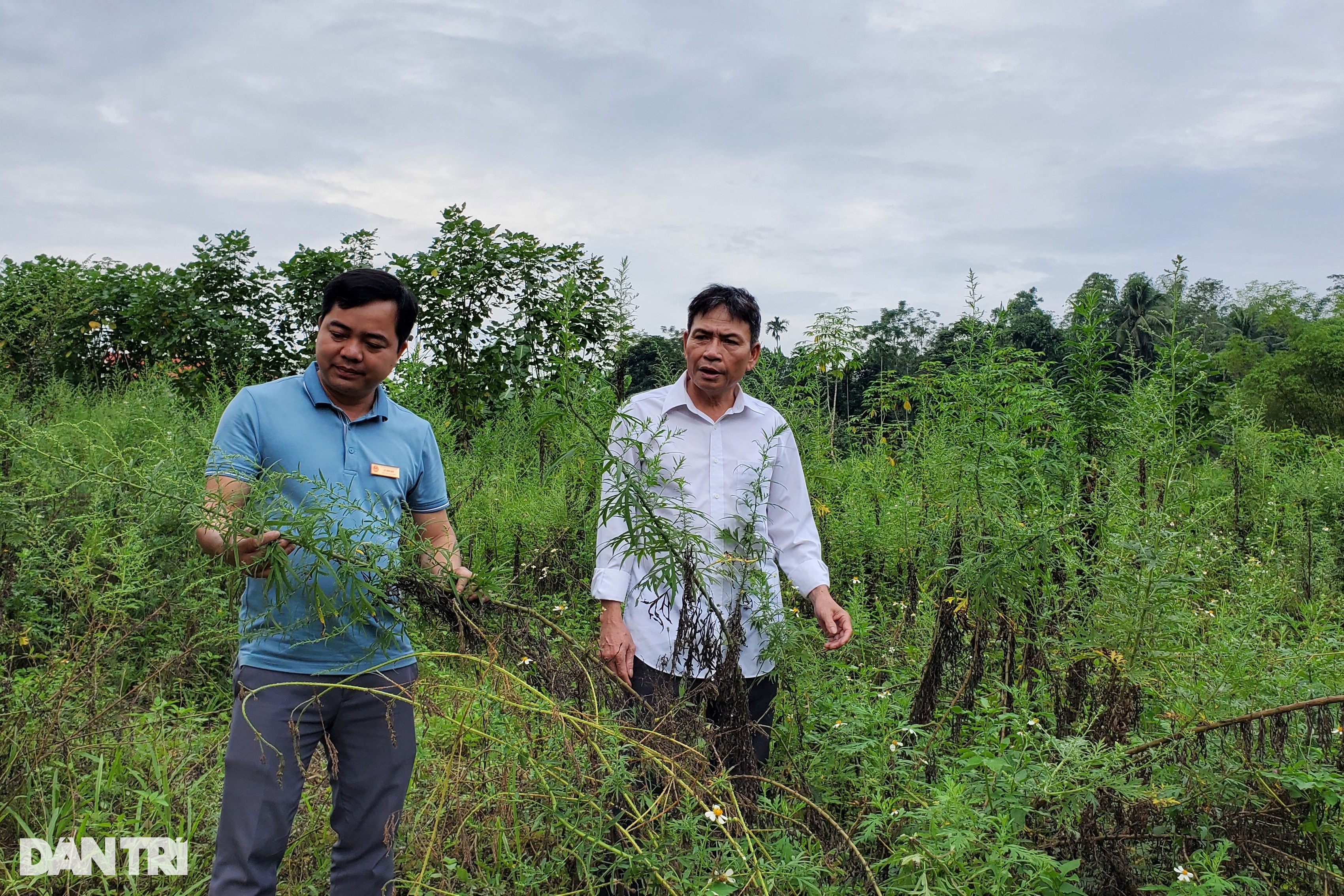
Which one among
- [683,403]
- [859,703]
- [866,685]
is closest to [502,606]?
[683,403]

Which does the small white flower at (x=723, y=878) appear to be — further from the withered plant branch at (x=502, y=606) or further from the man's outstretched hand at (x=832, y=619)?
the man's outstretched hand at (x=832, y=619)

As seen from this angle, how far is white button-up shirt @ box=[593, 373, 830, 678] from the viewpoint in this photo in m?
2.41

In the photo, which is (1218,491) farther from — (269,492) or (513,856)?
(269,492)

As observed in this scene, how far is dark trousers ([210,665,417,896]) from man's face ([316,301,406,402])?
0.74 metres

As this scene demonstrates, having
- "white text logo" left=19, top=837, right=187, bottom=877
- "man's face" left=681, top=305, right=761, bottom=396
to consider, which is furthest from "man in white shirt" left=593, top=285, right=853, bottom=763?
"white text logo" left=19, top=837, right=187, bottom=877

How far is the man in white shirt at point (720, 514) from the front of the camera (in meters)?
2.40

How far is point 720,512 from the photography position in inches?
102

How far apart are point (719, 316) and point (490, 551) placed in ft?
9.09

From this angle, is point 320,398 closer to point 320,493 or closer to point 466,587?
point 320,493

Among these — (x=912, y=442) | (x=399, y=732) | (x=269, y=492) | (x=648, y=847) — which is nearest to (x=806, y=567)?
(x=648, y=847)

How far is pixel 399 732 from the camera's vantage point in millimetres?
2266

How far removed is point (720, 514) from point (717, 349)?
0.50 metres

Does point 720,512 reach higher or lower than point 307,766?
higher

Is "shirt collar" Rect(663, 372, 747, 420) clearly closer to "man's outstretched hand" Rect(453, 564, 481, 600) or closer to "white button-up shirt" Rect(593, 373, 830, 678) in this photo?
"white button-up shirt" Rect(593, 373, 830, 678)
